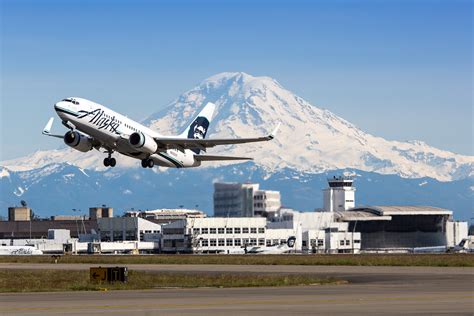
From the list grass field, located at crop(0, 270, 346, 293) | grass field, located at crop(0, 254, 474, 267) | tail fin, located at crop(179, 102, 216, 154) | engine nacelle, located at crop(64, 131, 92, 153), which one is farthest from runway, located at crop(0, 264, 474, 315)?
tail fin, located at crop(179, 102, 216, 154)

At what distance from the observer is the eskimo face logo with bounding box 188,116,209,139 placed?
120m

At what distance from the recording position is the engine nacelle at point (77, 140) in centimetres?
9456

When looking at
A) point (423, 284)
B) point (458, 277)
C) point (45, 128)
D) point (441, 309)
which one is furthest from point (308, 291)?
point (45, 128)

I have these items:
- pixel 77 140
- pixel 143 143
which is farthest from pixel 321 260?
pixel 77 140

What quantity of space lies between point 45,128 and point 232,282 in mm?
A: 40571

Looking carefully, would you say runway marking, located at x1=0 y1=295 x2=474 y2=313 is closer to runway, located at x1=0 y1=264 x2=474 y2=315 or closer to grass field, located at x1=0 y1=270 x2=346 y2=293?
runway, located at x1=0 y1=264 x2=474 y2=315

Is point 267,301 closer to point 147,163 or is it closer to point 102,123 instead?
point 102,123

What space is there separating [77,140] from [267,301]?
47.1 m

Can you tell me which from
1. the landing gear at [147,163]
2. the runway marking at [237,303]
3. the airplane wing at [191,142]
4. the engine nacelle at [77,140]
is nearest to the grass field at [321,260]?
the airplane wing at [191,142]

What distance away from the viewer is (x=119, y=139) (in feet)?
310

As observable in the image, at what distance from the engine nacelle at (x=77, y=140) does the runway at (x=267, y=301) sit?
118ft

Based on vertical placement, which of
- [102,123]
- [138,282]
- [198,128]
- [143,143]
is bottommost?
[138,282]

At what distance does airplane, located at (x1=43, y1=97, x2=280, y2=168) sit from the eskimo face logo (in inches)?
450

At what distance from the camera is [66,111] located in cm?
8975
